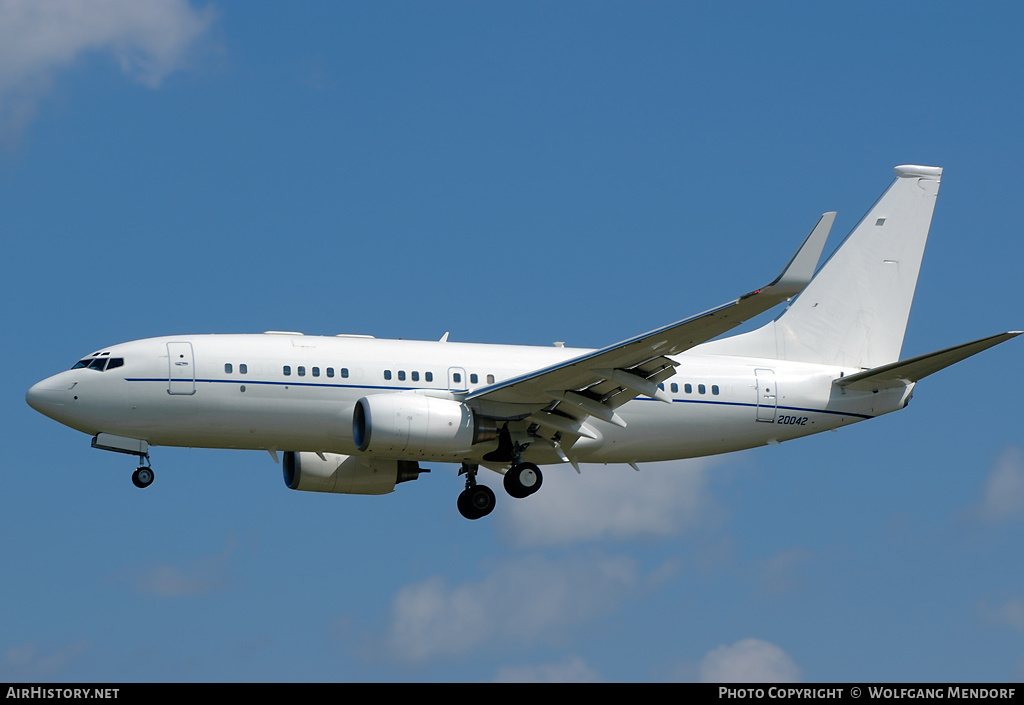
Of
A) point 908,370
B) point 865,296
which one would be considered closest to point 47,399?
point 908,370

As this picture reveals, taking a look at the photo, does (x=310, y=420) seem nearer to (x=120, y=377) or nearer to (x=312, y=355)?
(x=312, y=355)

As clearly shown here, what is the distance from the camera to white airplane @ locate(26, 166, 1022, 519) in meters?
34.8

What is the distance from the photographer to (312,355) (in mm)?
35844

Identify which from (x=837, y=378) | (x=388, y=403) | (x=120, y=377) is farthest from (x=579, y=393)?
(x=120, y=377)

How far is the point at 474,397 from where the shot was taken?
117ft

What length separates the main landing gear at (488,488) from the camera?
37062 mm

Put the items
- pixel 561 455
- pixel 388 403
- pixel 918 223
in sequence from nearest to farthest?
pixel 388 403 → pixel 561 455 → pixel 918 223

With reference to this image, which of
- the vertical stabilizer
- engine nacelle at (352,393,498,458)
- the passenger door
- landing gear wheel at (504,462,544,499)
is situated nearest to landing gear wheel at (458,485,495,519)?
landing gear wheel at (504,462,544,499)

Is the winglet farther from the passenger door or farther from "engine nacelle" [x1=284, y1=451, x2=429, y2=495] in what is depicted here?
the passenger door

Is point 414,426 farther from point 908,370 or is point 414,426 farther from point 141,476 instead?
point 908,370
